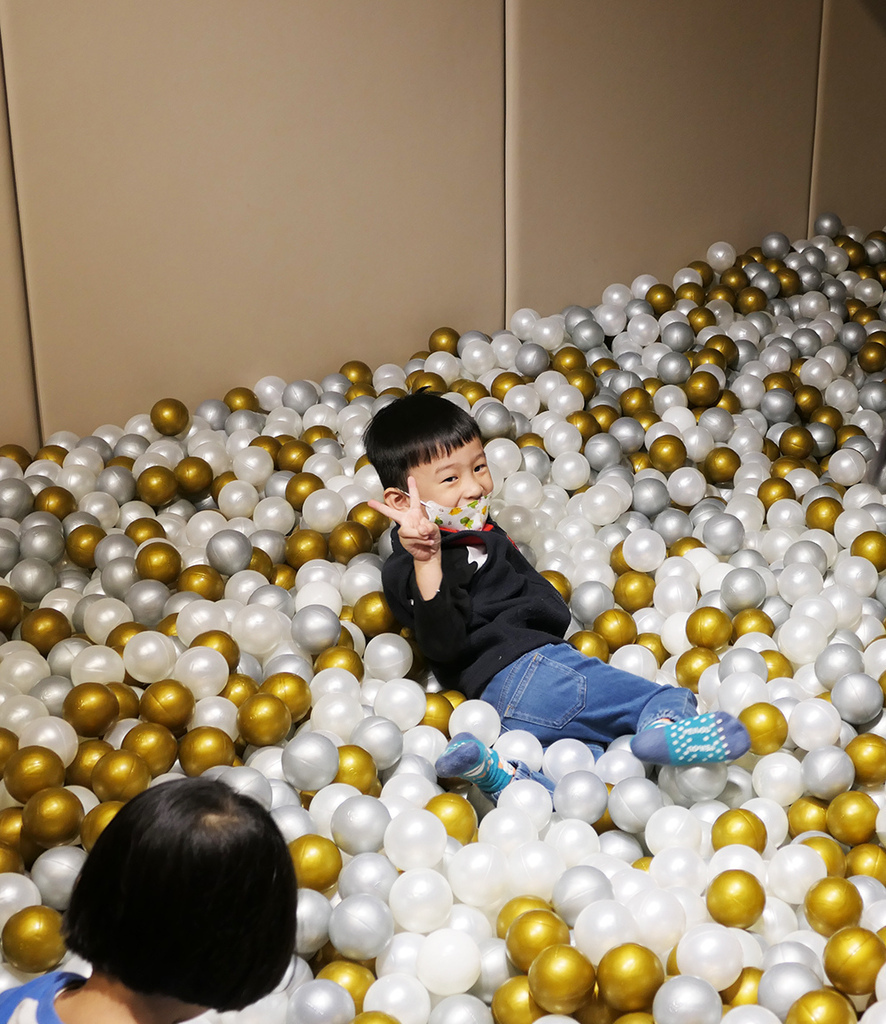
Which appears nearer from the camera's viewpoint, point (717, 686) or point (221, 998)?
point (221, 998)

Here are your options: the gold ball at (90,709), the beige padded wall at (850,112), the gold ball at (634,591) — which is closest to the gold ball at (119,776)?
the gold ball at (90,709)

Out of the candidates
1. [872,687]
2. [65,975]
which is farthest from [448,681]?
[65,975]

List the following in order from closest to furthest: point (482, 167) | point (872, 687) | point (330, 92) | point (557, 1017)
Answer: point (557, 1017) < point (872, 687) < point (330, 92) < point (482, 167)

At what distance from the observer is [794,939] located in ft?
3.62

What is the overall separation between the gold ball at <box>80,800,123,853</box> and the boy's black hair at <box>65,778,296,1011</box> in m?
0.47

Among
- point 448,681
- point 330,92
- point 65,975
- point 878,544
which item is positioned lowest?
point 448,681

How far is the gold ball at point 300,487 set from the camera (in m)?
1.84

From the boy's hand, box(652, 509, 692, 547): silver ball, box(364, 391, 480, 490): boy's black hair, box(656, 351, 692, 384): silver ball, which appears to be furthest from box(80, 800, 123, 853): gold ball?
box(656, 351, 692, 384): silver ball

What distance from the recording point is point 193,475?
1916 millimetres

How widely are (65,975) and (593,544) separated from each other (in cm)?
113

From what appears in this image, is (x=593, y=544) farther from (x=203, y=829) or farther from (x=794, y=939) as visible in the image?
(x=203, y=829)

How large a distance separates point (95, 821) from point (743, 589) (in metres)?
0.89

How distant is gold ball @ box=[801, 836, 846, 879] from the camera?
1.19m

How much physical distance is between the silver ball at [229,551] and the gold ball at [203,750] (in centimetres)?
39
